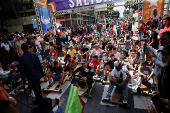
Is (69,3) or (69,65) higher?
(69,3)

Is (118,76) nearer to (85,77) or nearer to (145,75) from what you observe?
(145,75)

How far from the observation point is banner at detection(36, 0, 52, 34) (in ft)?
31.9

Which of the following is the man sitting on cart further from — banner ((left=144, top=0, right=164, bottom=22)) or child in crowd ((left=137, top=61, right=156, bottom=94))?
banner ((left=144, top=0, right=164, bottom=22))

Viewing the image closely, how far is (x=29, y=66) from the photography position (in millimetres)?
3354

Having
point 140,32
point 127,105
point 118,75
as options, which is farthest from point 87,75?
point 140,32

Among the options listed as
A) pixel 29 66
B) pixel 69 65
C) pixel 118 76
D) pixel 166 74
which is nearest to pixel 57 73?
pixel 69 65

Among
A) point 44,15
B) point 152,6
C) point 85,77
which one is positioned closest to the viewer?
point 85,77

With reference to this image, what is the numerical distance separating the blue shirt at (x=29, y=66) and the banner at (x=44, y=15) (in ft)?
24.7

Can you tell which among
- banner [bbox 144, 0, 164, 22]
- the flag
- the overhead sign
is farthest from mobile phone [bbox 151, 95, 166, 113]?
the overhead sign

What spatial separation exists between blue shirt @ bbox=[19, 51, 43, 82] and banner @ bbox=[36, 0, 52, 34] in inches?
296

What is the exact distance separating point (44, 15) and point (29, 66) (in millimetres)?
8220

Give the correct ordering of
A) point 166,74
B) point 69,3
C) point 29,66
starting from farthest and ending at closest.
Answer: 1. point 69,3
2. point 29,66
3. point 166,74

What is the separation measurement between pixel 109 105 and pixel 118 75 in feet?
3.40

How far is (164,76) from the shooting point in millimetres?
1989
